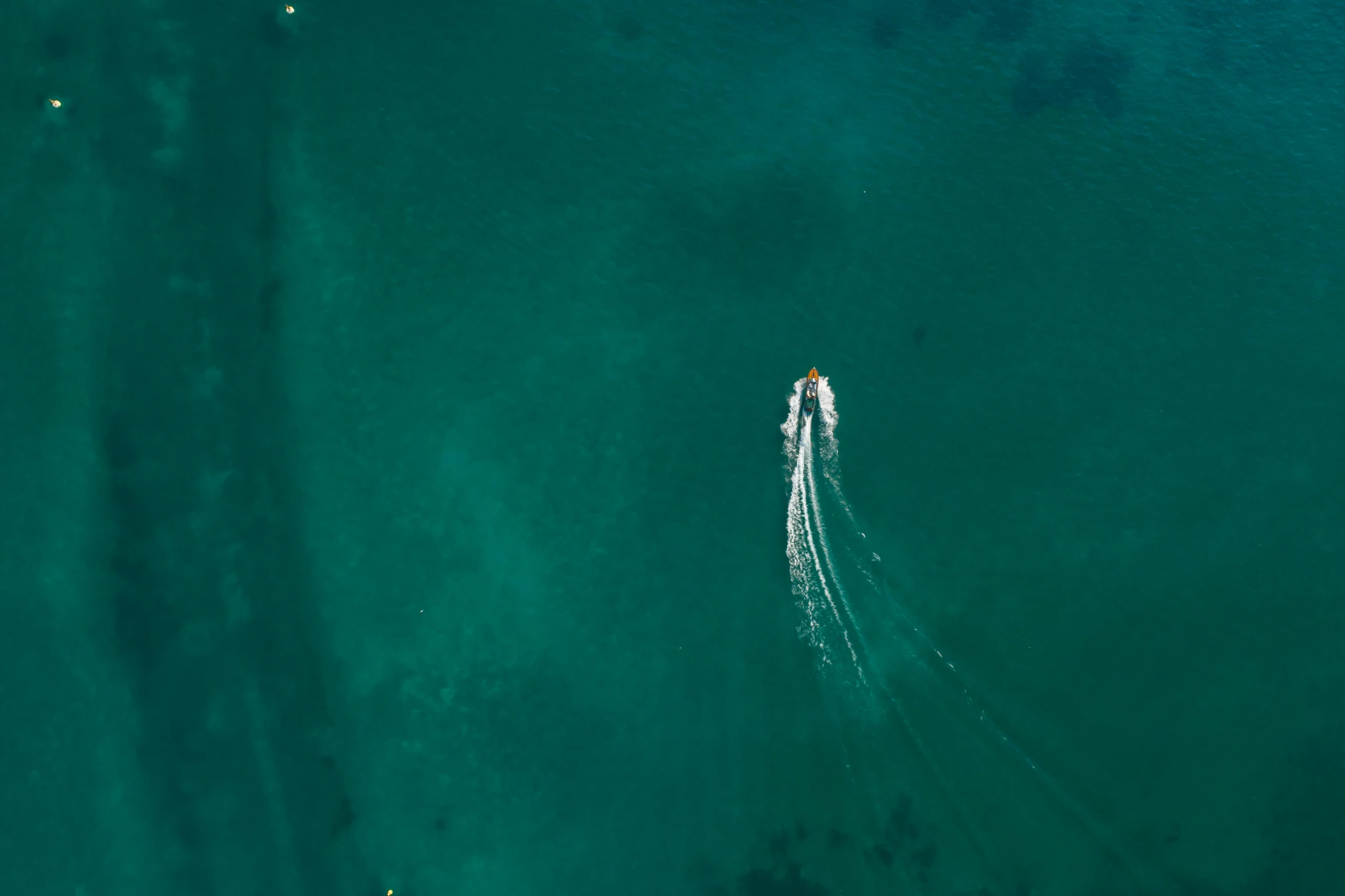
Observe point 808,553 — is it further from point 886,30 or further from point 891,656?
point 886,30

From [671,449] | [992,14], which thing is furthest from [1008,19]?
[671,449]

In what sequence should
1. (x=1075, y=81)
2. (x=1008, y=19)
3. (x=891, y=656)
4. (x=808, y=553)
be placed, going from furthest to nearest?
(x=1008, y=19) < (x=1075, y=81) < (x=808, y=553) < (x=891, y=656)

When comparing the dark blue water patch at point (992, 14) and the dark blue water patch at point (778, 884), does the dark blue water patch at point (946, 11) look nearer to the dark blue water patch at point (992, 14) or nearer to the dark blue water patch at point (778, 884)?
the dark blue water patch at point (992, 14)

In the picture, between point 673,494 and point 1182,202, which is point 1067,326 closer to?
point 1182,202

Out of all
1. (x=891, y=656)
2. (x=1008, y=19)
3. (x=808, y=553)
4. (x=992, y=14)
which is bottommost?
(x=891, y=656)

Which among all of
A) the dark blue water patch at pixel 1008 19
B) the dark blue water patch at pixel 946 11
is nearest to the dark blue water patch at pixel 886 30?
the dark blue water patch at pixel 946 11

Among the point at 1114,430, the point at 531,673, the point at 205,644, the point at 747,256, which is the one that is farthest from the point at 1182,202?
the point at 205,644
